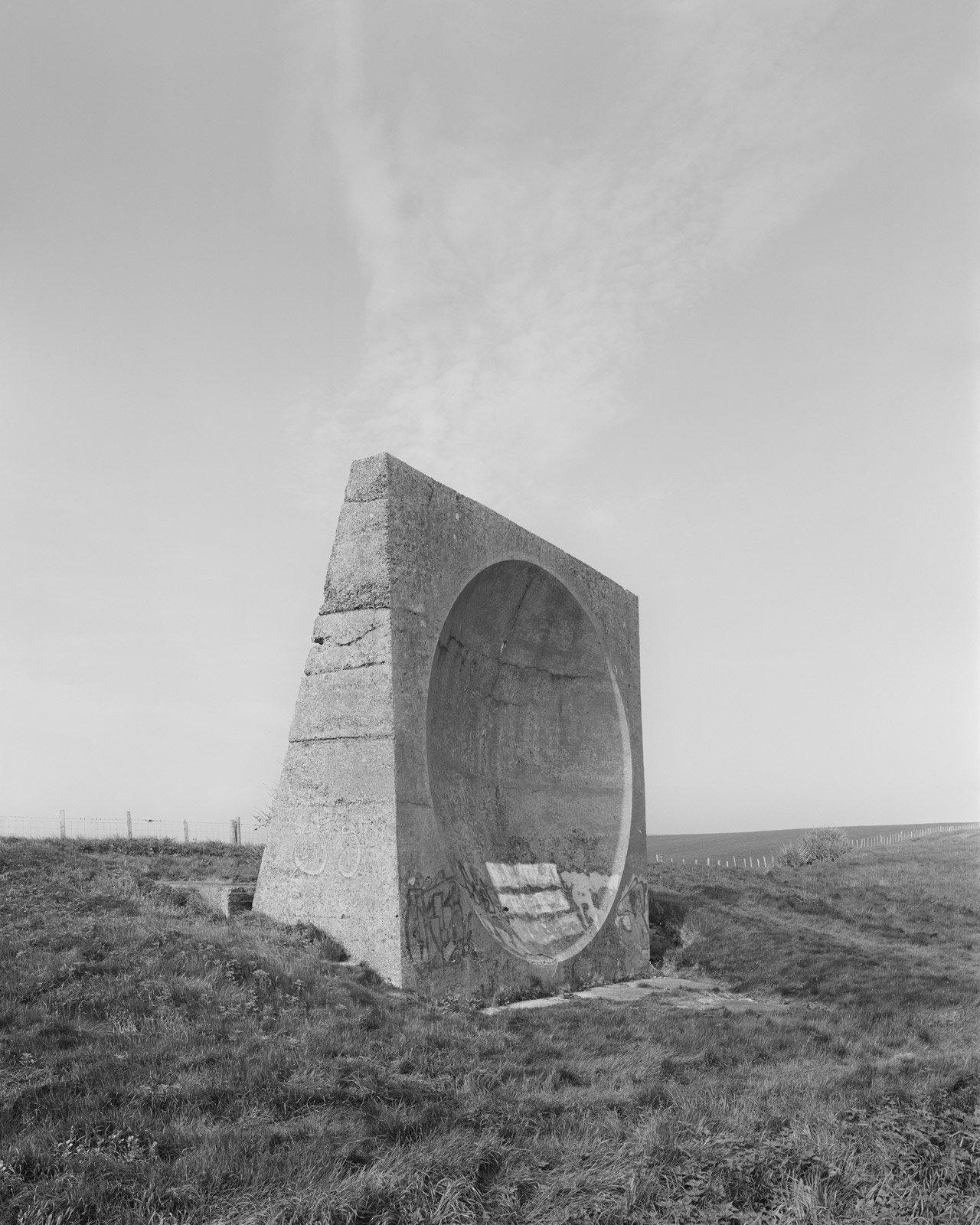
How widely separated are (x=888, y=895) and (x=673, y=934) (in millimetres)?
8910

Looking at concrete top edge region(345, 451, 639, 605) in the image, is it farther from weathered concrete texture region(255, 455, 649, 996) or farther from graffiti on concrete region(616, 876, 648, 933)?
graffiti on concrete region(616, 876, 648, 933)

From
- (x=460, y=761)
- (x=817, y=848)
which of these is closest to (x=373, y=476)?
(x=460, y=761)

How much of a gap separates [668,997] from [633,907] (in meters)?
2.87

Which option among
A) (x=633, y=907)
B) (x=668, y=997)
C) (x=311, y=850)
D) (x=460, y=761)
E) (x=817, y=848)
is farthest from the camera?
(x=817, y=848)

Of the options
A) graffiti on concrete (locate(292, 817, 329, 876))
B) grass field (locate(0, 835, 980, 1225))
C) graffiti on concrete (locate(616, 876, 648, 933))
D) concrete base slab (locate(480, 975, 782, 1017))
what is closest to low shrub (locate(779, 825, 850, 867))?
graffiti on concrete (locate(616, 876, 648, 933))

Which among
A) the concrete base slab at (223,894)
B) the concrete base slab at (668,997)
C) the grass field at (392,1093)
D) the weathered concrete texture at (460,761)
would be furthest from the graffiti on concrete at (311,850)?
the concrete base slab at (668,997)

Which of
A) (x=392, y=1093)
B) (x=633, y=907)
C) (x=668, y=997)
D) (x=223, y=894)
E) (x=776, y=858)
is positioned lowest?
(x=776, y=858)

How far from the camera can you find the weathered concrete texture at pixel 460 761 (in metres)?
10.1

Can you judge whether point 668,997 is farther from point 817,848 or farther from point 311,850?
point 817,848

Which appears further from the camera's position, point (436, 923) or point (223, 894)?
point (223, 894)

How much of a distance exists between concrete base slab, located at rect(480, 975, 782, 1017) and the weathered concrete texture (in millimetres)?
330

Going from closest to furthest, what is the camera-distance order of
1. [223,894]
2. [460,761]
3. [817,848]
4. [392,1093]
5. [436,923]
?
[392,1093] < [436,923] < [223,894] < [460,761] < [817,848]

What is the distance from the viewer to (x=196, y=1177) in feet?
15.8

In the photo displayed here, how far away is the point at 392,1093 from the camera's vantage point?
6340mm
